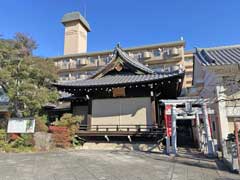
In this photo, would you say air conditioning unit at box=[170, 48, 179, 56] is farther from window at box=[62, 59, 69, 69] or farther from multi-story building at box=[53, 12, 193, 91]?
window at box=[62, 59, 69, 69]

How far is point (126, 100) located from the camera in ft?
50.1

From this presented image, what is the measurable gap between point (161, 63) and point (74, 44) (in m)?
18.8

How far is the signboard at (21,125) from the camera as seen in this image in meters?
13.5

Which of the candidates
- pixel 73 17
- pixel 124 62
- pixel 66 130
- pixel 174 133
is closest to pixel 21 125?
pixel 66 130

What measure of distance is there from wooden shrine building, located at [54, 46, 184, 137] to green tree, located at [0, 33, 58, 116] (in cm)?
125

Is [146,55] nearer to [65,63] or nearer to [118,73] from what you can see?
[65,63]

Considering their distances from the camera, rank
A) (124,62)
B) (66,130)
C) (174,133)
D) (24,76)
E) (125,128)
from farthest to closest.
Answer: (124,62)
(24,76)
(125,128)
(66,130)
(174,133)

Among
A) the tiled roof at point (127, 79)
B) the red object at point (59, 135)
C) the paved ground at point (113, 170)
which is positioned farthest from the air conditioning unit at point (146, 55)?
the paved ground at point (113, 170)

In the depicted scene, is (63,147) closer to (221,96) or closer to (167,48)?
(221,96)

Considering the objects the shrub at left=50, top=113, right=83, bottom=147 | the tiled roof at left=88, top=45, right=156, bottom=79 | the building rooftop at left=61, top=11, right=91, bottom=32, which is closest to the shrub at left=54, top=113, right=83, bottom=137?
the shrub at left=50, top=113, right=83, bottom=147

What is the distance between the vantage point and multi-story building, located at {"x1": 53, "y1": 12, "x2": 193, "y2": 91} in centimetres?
3838

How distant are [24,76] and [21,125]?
337cm

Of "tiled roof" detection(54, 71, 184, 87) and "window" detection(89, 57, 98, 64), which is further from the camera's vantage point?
"window" detection(89, 57, 98, 64)

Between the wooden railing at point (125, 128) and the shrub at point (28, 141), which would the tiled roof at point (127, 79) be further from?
the shrub at point (28, 141)
